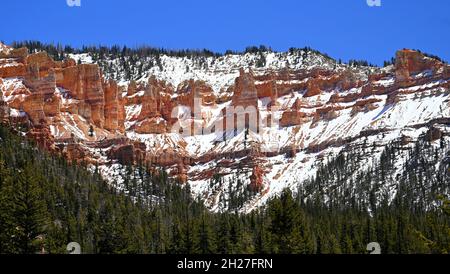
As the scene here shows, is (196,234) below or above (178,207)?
below

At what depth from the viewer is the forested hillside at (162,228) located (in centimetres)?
5372

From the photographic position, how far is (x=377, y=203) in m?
186

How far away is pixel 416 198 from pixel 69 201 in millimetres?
90245

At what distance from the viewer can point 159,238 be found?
111938mm

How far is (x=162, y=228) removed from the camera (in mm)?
120938

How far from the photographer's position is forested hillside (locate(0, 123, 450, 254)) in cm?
5372

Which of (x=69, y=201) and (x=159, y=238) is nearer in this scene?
(x=159, y=238)
